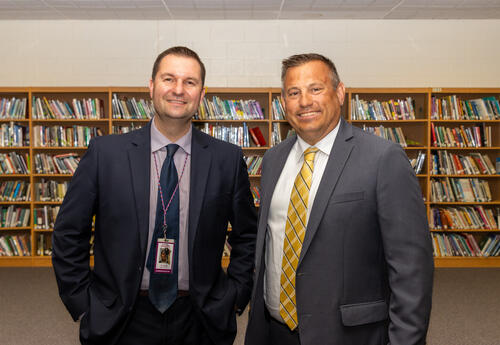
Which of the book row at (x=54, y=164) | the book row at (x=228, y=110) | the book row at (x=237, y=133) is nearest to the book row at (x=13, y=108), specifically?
the book row at (x=54, y=164)

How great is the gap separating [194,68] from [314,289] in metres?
0.99

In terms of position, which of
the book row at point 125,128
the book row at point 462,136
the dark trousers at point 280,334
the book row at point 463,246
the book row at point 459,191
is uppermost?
the book row at point 125,128

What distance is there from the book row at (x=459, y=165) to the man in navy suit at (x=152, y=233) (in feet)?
14.7

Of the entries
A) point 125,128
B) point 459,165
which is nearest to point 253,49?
point 125,128

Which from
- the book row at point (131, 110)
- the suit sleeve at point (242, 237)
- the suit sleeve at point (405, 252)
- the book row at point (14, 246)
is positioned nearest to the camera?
the suit sleeve at point (405, 252)

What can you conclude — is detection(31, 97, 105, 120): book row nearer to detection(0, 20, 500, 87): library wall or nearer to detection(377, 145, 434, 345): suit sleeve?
detection(0, 20, 500, 87): library wall

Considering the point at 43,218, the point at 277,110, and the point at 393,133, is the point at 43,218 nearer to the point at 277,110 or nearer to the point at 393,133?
the point at 277,110

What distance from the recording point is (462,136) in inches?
212

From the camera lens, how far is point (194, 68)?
1.67 m

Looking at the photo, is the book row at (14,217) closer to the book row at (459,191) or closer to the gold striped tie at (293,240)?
the gold striped tie at (293,240)

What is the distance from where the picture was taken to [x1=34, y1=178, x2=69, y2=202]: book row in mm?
5348

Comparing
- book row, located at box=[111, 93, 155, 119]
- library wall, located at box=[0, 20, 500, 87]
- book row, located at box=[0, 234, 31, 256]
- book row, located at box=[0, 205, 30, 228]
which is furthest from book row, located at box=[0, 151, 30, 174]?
book row, located at box=[111, 93, 155, 119]

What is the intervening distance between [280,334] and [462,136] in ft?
15.7

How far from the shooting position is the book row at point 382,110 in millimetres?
5352
